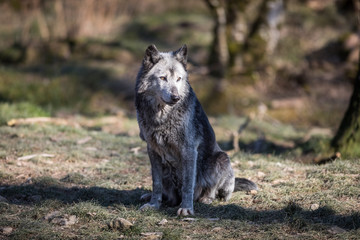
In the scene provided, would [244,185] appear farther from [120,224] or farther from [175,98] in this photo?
[120,224]

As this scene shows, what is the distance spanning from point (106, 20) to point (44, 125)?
7961 millimetres

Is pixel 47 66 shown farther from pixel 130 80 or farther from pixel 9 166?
pixel 9 166

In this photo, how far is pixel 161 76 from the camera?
4.77m

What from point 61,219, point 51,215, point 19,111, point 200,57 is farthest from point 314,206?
point 200,57

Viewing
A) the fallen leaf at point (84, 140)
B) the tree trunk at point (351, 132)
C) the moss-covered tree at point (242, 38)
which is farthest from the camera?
the moss-covered tree at point (242, 38)

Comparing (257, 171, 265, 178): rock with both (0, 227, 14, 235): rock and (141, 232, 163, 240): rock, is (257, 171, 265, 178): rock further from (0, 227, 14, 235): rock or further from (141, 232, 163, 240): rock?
(0, 227, 14, 235): rock

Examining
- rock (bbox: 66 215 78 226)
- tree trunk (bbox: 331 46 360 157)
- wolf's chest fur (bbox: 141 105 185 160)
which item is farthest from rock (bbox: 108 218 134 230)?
tree trunk (bbox: 331 46 360 157)

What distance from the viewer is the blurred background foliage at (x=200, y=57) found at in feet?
40.1

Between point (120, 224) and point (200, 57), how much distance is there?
1157cm

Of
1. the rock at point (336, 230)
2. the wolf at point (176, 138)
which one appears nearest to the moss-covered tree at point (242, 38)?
the wolf at point (176, 138)

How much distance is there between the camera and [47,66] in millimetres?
14266

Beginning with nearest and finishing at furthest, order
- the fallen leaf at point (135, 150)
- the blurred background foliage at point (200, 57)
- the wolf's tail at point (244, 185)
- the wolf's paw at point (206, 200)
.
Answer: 1. the wolf's paw at point (206, 200)
2. the wolf's tail at point (244, 185)
3. the fallen leaf at point (135, 150)
4. the blurred background foliage at point (200, 57)

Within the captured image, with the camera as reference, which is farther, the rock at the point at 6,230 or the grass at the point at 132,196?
the grass at the point at 132,196

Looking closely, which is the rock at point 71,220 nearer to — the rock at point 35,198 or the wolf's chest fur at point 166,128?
the rock at point 35,198
